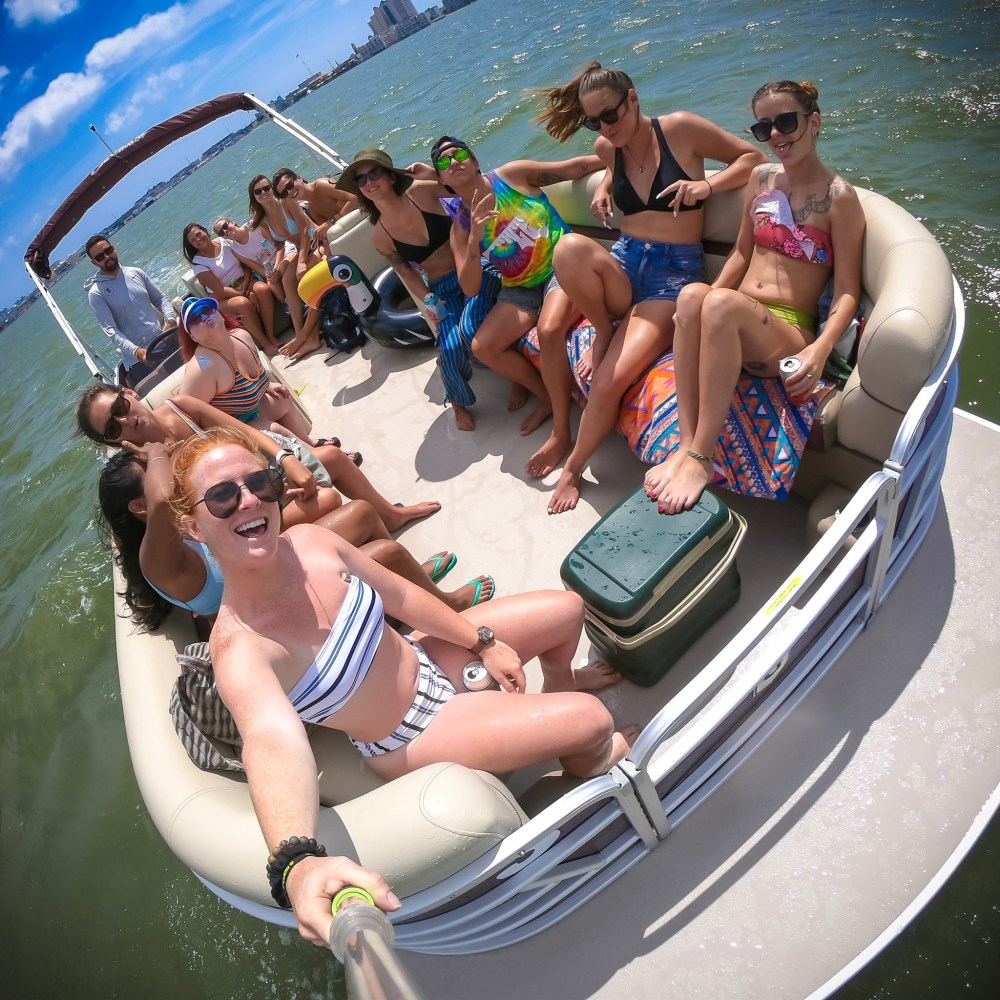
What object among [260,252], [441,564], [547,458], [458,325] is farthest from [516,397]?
[260,252]

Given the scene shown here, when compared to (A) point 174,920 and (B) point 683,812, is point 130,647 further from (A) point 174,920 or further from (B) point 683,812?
(B) point 683,812

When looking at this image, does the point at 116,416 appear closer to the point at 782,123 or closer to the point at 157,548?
the point at 157,548

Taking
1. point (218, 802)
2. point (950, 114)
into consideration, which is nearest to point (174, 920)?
point (218, 802)

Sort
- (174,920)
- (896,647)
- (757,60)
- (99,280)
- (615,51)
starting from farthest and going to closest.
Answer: (615,51)
(757,60)
(99,280)
(174,920)
(896,647)

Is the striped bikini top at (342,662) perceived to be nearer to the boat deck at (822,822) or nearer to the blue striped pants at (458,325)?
the boat deck at (822,822)

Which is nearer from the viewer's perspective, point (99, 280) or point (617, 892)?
point (617, 892)

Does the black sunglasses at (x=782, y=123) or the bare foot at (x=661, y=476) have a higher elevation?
the black sunglasses at (x=782, y=123)

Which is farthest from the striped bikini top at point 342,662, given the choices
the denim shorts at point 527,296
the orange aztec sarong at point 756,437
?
the denim shorts at point 527,296

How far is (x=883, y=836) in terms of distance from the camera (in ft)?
5.14

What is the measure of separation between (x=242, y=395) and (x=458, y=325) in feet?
3.53

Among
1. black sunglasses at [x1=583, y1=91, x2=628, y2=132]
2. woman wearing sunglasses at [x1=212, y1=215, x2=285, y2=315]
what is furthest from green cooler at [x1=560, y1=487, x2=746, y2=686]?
woman wearing sunglasses at [x1=212, y1=215, x2=285, y2=315]

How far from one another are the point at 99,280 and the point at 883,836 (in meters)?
5.80

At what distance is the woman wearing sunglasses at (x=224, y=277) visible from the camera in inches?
207

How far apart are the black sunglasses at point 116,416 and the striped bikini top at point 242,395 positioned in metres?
0.50
